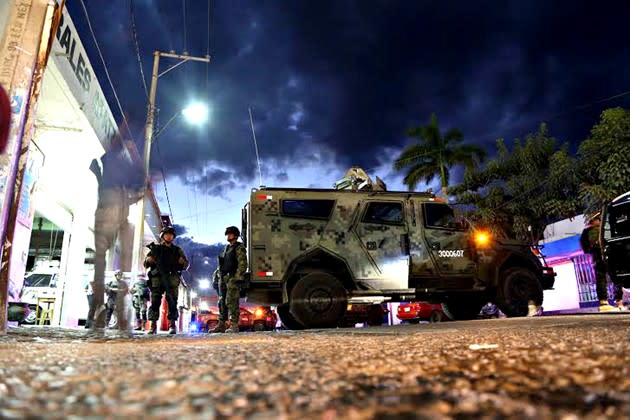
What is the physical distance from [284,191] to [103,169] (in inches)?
198

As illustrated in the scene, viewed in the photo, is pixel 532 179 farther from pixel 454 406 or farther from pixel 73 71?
pixel 454 406

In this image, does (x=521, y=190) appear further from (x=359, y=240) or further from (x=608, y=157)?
(x=359, y=240)

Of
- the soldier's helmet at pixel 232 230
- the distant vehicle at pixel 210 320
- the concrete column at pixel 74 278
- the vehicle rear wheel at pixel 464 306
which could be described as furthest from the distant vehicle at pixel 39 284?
the vehicle rear wheel at pixel 464 306

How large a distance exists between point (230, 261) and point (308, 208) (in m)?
1.56

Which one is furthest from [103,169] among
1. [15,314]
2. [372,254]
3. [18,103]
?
[372,254]

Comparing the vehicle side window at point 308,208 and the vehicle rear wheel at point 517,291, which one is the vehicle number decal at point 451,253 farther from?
the vehicle side window at point 308,208

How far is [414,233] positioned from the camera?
7273 millimetres

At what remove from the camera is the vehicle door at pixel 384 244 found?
704cm

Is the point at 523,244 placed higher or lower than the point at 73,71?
lower

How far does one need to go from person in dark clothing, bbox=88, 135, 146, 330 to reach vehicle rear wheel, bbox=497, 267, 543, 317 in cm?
749

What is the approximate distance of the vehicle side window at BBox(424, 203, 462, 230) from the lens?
7.44 m

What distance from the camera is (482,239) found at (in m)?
7.68

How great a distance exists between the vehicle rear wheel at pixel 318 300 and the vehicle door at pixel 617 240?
4288 millimetres

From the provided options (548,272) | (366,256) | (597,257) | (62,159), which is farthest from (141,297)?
(597,257)
